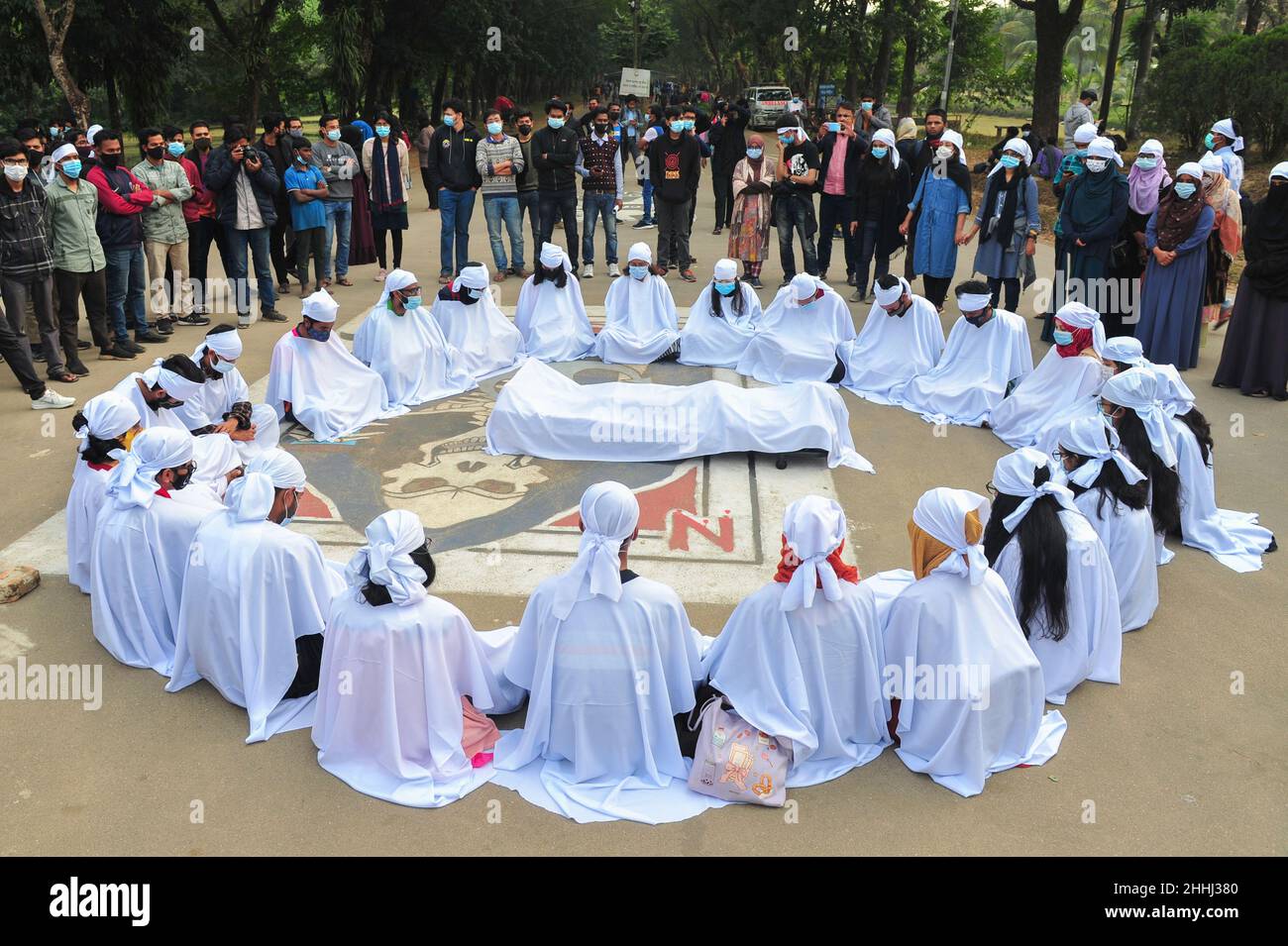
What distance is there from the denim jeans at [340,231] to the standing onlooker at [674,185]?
3973 millimetres

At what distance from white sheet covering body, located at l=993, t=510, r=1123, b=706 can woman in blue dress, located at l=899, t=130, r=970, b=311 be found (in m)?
7.02

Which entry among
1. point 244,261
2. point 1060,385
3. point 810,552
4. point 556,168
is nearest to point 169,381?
point 810,552

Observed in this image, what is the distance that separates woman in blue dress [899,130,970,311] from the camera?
1183 cm

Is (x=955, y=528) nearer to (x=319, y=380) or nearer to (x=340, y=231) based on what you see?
(x=319, y=380)

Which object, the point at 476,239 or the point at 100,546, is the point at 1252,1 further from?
the point at 100,546

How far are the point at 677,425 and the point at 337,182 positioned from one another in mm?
7182

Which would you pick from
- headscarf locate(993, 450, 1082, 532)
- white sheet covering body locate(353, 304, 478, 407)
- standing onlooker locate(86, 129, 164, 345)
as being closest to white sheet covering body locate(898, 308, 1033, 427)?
headscarf locate(993, 450, 1082, 532)

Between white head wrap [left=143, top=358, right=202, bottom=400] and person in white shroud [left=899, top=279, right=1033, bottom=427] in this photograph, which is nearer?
white head wrap [left=143, top=358, right=202, bottom=400]

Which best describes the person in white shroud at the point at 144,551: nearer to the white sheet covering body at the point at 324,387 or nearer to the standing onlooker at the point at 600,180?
the white sheet covering body at the point at 324,387

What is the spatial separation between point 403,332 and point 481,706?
5.70 meters

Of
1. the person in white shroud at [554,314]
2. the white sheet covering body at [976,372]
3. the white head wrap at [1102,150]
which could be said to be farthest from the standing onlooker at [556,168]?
the white head wrap at [1102,150]

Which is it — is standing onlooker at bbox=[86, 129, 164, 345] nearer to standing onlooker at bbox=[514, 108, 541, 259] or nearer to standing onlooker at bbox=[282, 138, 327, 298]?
standing onlooker at bbox=[282, 138, 327, 298]

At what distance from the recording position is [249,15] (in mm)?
27500

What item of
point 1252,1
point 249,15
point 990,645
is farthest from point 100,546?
point 1252,1
